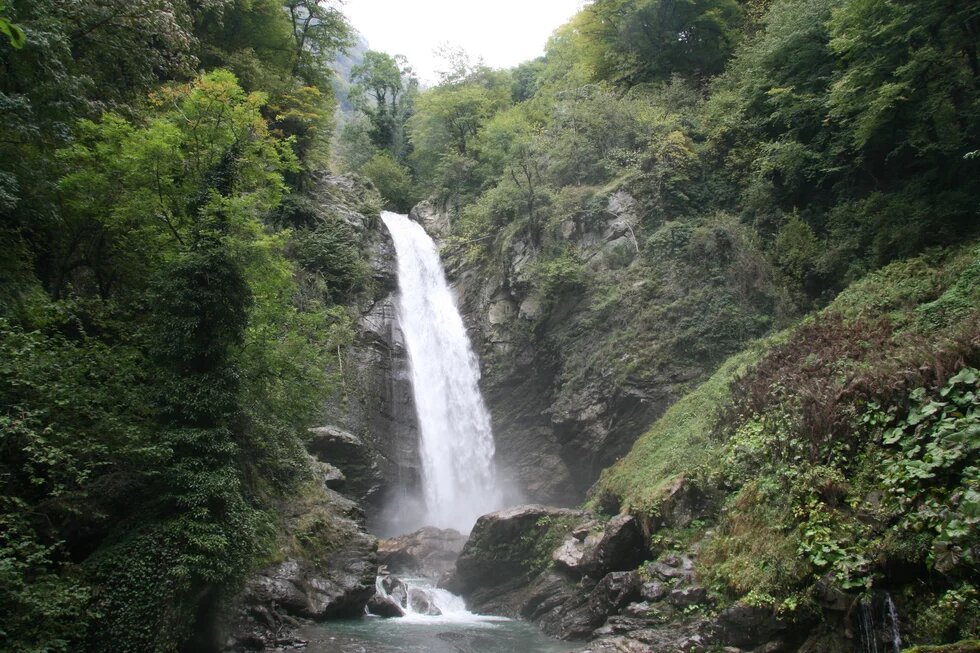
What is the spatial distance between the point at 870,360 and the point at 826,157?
32.1ft

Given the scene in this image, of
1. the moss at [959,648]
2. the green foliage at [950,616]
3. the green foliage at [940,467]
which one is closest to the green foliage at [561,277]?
the green foliage at [940,467]

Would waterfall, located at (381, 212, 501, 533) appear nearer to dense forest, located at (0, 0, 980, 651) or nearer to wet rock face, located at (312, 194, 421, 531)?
wet rock face, located at (312, 194, 421, 531)

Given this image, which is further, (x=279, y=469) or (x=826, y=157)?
(x=826, y=157)

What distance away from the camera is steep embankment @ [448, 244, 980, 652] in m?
6.26

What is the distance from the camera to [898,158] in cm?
1538

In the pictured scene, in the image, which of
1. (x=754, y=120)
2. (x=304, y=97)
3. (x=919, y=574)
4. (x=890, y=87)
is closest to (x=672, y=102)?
(x=754, y=120)

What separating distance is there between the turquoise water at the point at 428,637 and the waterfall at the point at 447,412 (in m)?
8.25

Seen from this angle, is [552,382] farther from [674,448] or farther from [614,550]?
[614,550]

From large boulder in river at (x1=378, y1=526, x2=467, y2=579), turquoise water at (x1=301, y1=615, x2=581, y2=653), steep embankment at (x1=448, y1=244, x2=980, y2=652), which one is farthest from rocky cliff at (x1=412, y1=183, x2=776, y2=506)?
turquoise water at (x1=301, y1=615, x2=581, y2=653)

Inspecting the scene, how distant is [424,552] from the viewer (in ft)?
61.0

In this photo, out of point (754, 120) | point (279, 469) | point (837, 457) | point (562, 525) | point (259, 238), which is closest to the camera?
point (837, 457)

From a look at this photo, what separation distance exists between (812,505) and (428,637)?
8007 mm

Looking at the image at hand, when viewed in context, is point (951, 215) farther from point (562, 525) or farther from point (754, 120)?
point (562, 525)

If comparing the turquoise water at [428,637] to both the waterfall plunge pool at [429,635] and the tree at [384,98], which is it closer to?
the waterfall plunge pool at [429,635]
